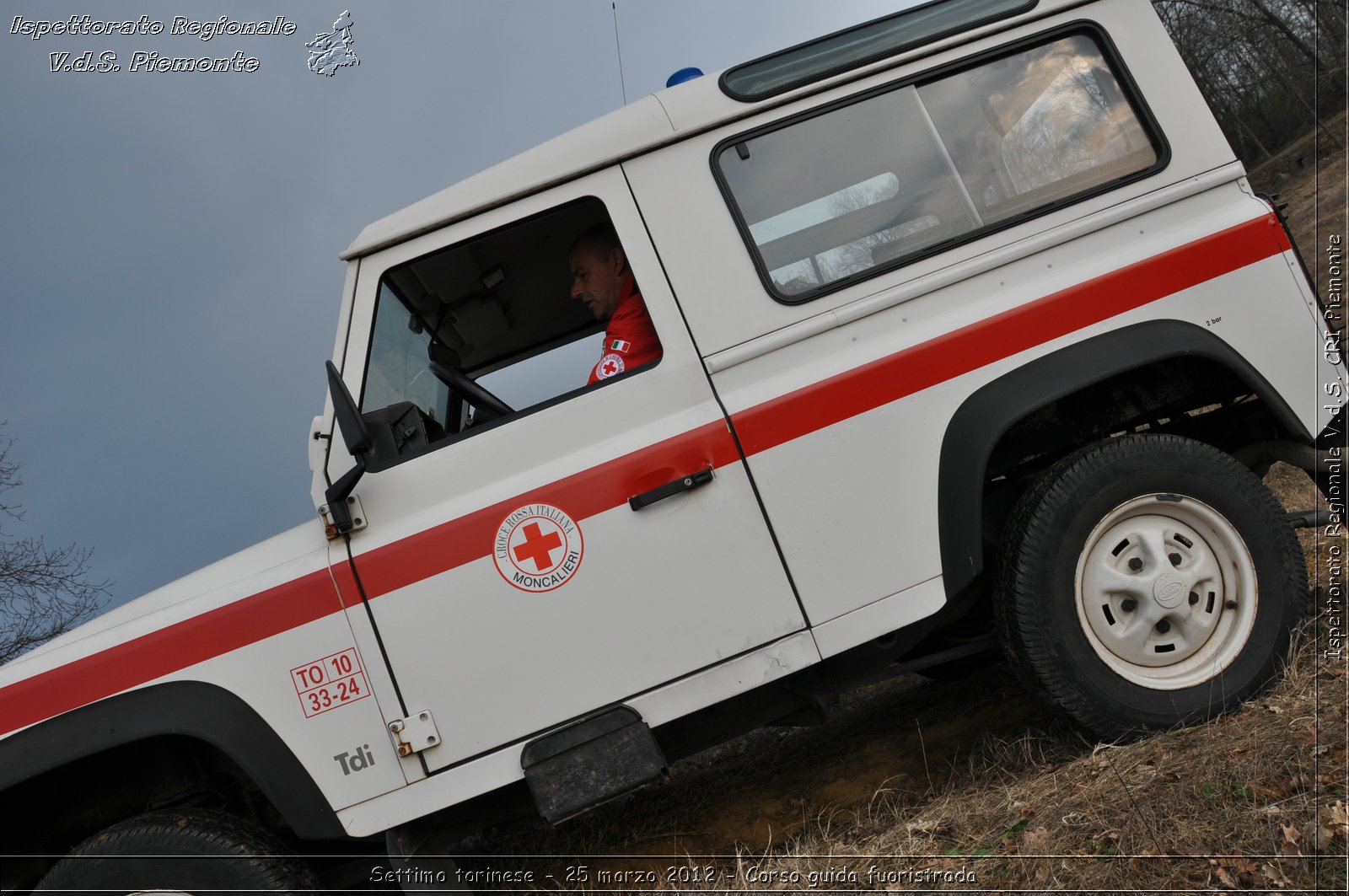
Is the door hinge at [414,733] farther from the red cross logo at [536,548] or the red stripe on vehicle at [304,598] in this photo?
the red cross logo at [536,548]

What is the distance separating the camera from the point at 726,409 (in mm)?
2842

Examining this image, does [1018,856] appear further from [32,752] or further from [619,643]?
[32,752]

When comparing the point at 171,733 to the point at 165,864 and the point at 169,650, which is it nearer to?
the point at 169,650

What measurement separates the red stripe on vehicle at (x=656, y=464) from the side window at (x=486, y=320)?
12.0 inches

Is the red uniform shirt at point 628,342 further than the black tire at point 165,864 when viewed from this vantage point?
Yes

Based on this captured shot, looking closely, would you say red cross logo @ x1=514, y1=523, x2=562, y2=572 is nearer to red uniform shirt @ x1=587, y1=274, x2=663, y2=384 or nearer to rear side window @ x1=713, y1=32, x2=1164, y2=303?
red uniform shirt @ x1=587, y1=274, x2=663, y2=384

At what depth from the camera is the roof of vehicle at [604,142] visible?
2.88m

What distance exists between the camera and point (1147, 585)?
9.59 ft

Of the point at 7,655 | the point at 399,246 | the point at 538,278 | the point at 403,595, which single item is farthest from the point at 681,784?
the point at 7,655

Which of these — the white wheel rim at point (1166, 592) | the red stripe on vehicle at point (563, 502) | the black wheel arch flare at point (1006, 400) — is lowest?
the white wheel rim at point (1166, 592)

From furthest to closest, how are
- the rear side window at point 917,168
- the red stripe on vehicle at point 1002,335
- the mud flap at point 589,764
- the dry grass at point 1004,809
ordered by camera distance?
the rear side window at point 917,168 < the red stripe on vehicle at point 1002,335 < the mud flap at point 589,764 < the dry grass at point 1004,809

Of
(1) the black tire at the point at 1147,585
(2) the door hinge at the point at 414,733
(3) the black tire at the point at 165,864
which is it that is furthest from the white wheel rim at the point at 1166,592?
(3) the black tire at the point at 165,864

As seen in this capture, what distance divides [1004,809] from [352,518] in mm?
2166

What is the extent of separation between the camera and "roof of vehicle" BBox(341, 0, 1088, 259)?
2.88m
